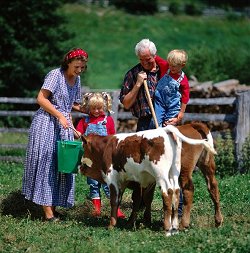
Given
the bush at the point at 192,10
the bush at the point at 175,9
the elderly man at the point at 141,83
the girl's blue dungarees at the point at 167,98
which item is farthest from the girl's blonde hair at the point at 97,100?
the bush at the point at 192,10

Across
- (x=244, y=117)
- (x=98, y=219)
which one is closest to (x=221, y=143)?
(x=244, y=117)

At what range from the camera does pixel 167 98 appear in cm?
855

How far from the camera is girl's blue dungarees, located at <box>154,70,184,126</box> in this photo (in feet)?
27.8

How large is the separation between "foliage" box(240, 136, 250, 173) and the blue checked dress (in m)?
4.46

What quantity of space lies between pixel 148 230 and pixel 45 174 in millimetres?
1532

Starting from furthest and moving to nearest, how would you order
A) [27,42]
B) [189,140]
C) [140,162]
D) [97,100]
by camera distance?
[27,42]
[97,100]
[140,162]
[189,140]

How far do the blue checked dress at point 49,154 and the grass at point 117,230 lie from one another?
30 centimetres

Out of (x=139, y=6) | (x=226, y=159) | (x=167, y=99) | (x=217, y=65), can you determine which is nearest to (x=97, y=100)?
→ (x=167, y=99)

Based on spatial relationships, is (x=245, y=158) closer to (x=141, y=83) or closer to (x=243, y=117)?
(x=243, y=117)

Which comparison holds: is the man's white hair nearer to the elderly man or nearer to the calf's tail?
the elderly man

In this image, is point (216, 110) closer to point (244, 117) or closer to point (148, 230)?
point (244, 117)

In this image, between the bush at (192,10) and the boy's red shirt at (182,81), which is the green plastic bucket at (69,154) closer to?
the boy's red shirt at (182,81)

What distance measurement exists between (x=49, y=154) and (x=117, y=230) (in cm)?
141

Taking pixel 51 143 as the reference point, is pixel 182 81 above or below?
above
